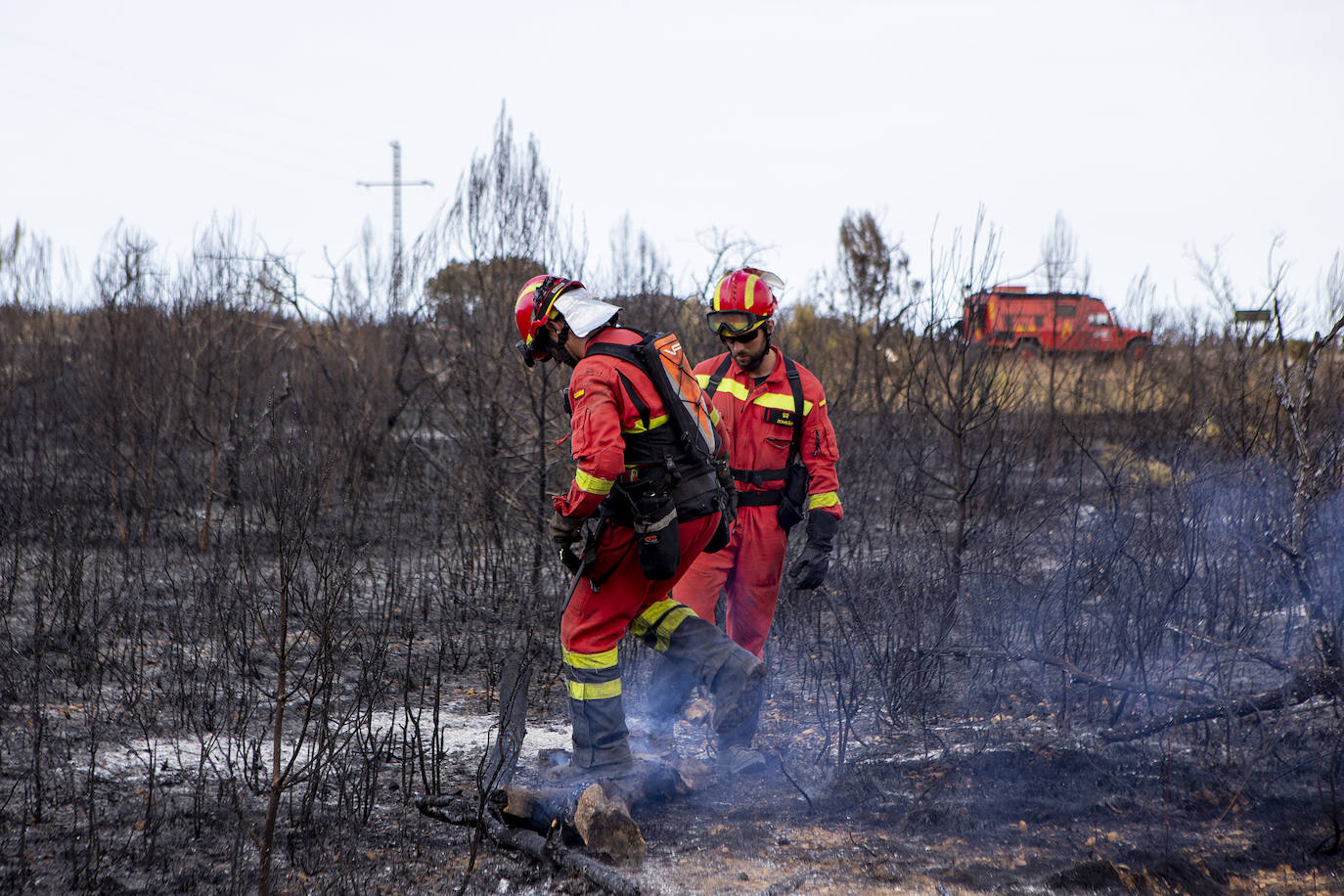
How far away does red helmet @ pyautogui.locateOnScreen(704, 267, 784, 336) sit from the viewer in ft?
13.1

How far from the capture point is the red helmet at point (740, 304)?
4008 mm

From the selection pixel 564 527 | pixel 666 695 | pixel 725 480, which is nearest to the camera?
pixel 564 527

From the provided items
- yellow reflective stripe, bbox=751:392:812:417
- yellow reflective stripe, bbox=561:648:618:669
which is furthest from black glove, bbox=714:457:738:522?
yellow reflective stripe, bbox=561:648:618:669

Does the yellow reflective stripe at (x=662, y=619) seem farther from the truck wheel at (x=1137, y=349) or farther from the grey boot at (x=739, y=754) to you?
the truck wheel at (x=1137, y=349)

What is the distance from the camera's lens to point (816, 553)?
4.09 metres

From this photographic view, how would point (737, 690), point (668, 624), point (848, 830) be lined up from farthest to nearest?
point (668, 624) → point (737, 690) → point (848, 830)

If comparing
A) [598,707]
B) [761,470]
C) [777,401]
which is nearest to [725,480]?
[761,470]

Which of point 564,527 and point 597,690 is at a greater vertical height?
point 564,527

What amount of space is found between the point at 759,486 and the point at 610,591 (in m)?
0.96

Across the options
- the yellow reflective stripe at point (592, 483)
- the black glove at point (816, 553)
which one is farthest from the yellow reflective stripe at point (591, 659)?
the black glove at point (816, 553)

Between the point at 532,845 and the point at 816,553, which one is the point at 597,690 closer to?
the point at 532,845

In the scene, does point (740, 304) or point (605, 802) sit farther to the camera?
point (740, 304)

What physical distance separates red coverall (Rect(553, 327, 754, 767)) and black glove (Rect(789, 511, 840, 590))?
23.6 inches

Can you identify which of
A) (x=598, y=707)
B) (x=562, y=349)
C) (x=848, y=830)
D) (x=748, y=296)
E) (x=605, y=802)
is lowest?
(x=848, y=830)
